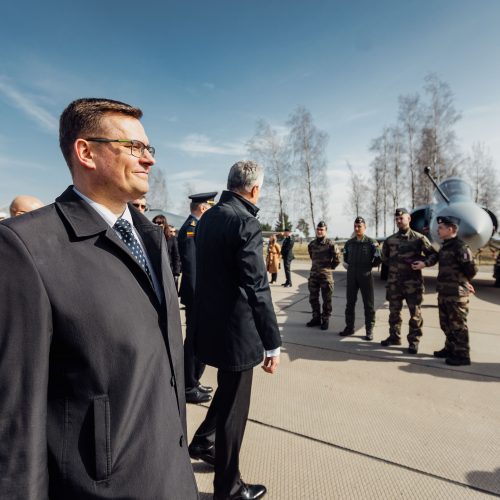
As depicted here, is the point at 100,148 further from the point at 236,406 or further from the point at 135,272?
the point at 236,406

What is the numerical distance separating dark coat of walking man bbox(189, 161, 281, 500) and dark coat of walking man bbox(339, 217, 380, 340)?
3.37 m

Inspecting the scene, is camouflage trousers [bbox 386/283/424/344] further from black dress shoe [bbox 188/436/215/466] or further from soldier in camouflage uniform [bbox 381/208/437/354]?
black dress shoe [bbox 188/436/215/466]

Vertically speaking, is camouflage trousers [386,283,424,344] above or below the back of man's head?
below

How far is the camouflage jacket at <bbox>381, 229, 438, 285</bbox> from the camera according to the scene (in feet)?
14.5

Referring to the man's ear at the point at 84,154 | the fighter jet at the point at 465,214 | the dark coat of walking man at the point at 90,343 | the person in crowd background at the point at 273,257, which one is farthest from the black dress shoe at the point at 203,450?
the person in crowd background at the point at 273,257

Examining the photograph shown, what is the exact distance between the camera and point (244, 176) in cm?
203

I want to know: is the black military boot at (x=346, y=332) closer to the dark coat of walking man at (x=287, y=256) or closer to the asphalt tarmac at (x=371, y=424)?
the asphalt tarmac at (x=371, y=424)

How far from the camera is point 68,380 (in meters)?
0.84

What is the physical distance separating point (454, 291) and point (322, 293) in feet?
6.60

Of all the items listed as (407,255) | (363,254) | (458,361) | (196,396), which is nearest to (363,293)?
(363,254)

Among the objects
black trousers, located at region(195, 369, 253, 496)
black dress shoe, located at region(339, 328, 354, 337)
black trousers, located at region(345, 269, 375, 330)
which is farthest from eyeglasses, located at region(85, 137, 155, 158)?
black dress shoe, located at region(339, 328, 354, 337)

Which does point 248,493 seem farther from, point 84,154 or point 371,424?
point 84,154

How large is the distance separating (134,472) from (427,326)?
18.4 feet

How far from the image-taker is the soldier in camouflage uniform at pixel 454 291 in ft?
12.5
